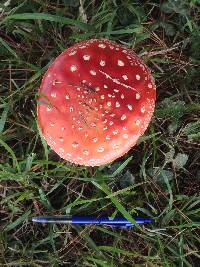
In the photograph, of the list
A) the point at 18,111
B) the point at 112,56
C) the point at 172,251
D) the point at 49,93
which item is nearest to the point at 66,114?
the point at 49,93

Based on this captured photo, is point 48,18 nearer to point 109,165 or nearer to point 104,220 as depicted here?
point 109,165

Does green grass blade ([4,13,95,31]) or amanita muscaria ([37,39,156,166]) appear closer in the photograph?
amanita muscaria ([37,39,156,166])

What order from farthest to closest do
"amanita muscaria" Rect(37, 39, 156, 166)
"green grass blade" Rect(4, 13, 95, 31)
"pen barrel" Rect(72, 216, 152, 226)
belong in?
1. "pen barrel" Rect(72, 216, 152, 226)
2. "green grass blade" Rect(4, 13, 95, 31)
3. "amanita muscaria" Rect(37, 39, 156, 166)

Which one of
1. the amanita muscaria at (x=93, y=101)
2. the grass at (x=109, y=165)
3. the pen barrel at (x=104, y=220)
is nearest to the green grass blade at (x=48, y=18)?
the grass at (x=109, y=165)

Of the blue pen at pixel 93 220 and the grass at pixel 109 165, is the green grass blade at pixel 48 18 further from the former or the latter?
the blue pen at pixel 93 220

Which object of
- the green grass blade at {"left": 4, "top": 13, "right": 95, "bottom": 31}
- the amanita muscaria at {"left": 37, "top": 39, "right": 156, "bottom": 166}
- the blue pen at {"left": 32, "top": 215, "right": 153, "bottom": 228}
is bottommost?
the blue pen at {"left": 32, "top": 215, "right": 153, "bottom": 228}

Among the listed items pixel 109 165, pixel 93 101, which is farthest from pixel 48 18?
pixel 109 165

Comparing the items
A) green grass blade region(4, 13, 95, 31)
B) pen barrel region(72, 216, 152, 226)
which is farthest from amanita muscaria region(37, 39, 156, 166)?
pen barrel region(72, 216, 152, 226)

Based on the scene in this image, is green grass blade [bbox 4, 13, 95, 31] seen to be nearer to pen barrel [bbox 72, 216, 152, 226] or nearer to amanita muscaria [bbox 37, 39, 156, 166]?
amanita muscaria [bbox 37, 39, 156, 166]
